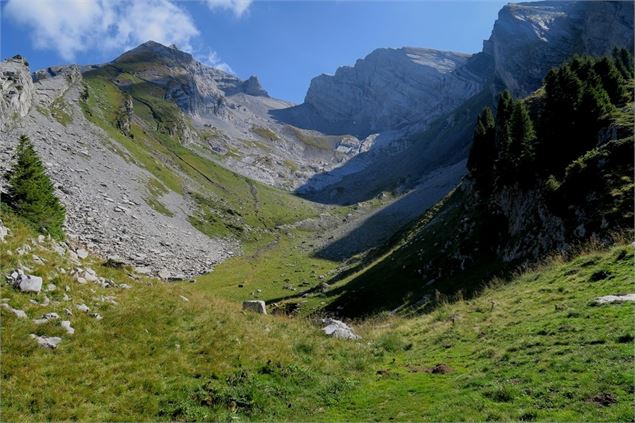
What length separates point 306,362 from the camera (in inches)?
710

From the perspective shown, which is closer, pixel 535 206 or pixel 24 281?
pixel 24 281

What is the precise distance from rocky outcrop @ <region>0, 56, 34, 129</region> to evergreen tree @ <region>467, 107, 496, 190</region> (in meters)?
87.4

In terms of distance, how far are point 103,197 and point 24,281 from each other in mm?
73454

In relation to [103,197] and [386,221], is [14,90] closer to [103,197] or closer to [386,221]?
[103,197]

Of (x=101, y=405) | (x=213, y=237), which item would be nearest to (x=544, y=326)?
(x=101, y=405)

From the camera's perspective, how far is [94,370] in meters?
14.4

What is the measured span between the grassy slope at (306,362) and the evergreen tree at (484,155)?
4139 cm

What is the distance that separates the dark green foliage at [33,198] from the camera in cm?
2284

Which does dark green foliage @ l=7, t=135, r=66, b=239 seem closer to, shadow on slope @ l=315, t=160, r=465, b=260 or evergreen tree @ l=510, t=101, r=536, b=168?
evergreen tree @ l=510, t=101, r=536, b=168

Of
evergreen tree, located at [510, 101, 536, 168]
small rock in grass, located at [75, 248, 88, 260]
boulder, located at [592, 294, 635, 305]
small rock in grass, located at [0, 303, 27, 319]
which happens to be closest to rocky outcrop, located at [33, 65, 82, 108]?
small rock in grass, located at [75, 248, 88, 260]

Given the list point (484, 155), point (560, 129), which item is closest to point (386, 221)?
point (484, 155)

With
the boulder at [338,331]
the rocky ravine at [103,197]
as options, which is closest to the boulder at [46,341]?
the boulder at [338,331]

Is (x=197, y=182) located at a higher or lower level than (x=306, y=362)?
higher

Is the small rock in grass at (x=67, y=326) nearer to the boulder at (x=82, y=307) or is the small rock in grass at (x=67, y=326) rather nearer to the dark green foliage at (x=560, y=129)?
the boulder at (x=82, y=307)
